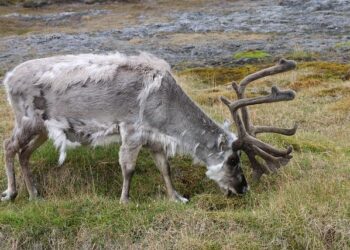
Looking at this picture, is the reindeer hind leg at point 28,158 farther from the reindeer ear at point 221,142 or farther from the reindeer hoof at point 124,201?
the reindeer ear at point 221,142

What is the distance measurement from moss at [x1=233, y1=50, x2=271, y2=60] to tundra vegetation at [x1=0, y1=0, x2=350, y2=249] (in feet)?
69.6

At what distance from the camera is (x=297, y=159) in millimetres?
10516

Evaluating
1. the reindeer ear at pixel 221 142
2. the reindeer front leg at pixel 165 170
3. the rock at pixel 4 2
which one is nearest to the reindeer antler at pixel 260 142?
the reindeer ear at pixel 221 142

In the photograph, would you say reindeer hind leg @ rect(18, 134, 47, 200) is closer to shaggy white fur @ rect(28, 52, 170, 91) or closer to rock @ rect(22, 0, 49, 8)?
shaggy white fur @ rect(28, 52, 170, 91)

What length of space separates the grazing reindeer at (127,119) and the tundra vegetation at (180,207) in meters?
0.44

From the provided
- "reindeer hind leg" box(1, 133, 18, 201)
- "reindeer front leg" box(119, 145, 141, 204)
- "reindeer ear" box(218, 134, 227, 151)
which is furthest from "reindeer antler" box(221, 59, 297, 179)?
"reindeer hind leg" box(1, 133, 18, 201)

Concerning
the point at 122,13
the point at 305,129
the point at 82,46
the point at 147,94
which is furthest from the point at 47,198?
the point at 122,13

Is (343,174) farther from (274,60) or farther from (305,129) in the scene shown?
(274,60)

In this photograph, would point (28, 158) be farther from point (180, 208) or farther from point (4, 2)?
point (4, 2)

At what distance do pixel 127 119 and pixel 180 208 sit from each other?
5.70ft

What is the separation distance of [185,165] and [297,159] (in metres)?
1.95

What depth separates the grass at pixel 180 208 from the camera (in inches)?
307

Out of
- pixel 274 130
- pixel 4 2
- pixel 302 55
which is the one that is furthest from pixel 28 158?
pixel 4 2

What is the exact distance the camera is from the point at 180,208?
851 centimetres
